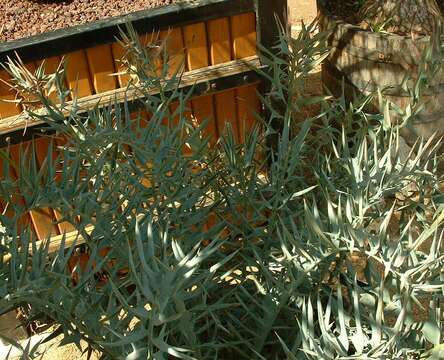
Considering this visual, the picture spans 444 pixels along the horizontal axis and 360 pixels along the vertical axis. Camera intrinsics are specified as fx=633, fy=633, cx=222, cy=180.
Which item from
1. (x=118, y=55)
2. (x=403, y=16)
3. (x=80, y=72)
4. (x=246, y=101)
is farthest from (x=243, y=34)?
(x=403, y=16)

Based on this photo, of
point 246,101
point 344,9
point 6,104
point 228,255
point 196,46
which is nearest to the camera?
point 228,255

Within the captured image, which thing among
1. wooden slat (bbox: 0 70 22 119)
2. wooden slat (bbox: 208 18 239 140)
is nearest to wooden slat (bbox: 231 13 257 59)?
wooden slat (bbox: 208 18 239 140)

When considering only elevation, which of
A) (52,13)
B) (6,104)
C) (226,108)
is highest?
(52,13)

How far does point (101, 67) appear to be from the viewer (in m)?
1.70

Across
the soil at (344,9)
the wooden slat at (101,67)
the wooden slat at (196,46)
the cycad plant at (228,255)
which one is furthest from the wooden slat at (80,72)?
the soil at (344,9)

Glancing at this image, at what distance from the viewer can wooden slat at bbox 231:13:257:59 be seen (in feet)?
5.83

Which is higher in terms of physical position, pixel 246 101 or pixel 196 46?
pixel 196 46

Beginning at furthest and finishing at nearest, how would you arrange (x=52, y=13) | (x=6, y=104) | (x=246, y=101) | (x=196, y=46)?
1. (x=52, y=13)
2. (x=246, y=101)
3. (x=196, y=46)
4. (x=6, y=104)

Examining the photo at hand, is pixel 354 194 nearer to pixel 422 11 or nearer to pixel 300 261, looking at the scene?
pixel 300 261

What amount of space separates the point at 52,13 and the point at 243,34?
68 centimetres

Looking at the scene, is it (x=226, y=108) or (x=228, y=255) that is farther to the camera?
(x=226, y=108)

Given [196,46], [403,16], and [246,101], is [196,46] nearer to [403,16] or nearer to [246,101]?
[246,101]

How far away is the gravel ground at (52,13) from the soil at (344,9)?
2.02 feet

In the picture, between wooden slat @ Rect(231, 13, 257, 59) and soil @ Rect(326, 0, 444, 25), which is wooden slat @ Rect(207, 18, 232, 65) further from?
soil @ Rect(326, 0, 444, 25)
